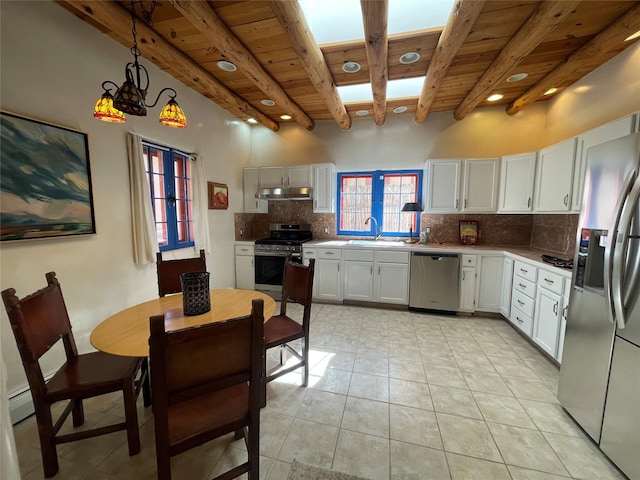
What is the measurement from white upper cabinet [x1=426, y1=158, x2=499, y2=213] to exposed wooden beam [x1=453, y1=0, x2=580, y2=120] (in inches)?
34.8

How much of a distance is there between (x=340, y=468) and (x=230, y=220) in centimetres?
350

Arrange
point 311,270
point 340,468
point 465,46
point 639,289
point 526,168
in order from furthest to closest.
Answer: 1. point 526,168
2. point 465,46
3. point 311,270
4. point 340,468
5. point 639,289

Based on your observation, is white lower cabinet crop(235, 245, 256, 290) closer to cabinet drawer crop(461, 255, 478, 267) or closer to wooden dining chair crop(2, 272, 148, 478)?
wooden dining chair crop(2, 272, 148, 478)

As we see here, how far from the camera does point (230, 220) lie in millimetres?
4148

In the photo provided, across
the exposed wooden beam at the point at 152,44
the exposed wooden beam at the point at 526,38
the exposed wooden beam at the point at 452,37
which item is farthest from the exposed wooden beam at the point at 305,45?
the exposed wooden beam at the point at 526,38

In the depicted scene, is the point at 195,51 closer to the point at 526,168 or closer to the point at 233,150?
the point at 233,150

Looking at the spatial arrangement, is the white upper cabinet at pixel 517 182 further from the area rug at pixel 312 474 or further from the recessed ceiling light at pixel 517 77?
the area rug at pixel 312 474

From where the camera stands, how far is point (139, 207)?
2.48m

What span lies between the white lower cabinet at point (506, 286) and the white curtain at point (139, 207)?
4051mm

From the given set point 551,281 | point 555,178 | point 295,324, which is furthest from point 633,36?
point 295,324

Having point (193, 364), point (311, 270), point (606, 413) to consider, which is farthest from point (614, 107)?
point (193, 364)

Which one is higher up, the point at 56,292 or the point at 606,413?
the point at 56,292

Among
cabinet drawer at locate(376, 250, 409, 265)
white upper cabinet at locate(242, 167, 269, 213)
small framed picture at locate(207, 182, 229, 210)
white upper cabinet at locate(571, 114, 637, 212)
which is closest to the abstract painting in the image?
small framed picture at locate(207, 182, 229, 210)

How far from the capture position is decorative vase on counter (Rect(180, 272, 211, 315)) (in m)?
1.59
